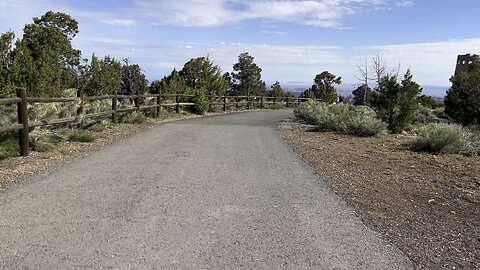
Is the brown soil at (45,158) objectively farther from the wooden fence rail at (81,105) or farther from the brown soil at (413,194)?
the brown soil at (413,194)

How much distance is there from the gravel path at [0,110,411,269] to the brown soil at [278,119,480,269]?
12.8 inches

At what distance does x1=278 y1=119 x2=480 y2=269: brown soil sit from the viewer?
4656mm

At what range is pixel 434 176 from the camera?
28.3ft

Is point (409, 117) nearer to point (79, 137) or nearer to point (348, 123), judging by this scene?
point (348, 123)

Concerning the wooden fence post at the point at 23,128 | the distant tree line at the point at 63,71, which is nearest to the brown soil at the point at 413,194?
the wooden fence post at the point at 23,128

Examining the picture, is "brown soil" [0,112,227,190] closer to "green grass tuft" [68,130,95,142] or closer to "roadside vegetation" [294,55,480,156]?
"green grass tuft" [68,130,95,142]

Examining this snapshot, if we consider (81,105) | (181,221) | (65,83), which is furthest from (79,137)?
(65,83)

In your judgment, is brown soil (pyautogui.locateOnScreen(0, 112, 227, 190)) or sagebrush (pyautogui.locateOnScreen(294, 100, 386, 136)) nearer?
brown soil (pyautogui.locateOnScreen(0, 112, 227, 190))

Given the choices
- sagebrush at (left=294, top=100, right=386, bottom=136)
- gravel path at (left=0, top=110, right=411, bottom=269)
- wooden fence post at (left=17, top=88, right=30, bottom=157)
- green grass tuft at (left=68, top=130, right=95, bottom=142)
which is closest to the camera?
gravel path at (left=0, top=110, right=411, bottom=269)

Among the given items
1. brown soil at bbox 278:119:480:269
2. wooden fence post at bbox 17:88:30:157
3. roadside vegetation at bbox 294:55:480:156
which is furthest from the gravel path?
roadside vegetation at bbox 294:55:480:156

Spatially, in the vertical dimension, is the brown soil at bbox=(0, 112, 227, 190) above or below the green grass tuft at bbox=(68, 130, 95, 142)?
below

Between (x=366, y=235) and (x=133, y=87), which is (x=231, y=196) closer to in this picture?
(x=366, y=235)

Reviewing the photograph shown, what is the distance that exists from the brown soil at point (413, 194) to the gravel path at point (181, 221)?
1.07ft

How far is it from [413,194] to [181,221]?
4057mm
